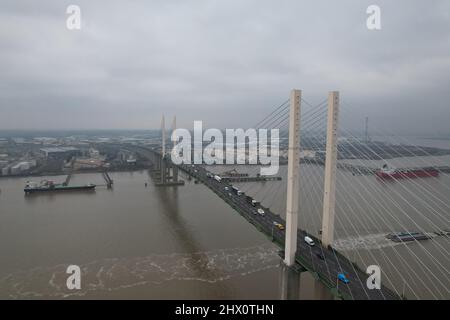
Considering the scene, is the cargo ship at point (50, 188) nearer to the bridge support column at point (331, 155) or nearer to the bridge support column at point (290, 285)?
the bridge support column at point (290, 285)

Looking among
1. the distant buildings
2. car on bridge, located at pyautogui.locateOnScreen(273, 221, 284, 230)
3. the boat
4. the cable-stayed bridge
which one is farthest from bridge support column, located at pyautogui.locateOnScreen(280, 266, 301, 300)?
the distant buildings

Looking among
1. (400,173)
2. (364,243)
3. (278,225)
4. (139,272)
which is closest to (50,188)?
(139,272)

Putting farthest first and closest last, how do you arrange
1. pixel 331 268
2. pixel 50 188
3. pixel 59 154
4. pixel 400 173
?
1. pixel 59 154
2. pixel 400 173
3. pixel 50 188
4. pixel 331 268

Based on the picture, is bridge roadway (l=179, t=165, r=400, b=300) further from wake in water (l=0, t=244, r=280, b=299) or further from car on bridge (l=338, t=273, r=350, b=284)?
wake in water (l=0, t=244, r=280, b=299)

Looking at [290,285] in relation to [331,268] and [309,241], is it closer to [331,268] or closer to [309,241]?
[331,268]

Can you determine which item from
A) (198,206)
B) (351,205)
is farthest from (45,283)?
(351,205)

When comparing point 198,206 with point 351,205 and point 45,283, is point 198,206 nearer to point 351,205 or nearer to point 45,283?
point 351,205
